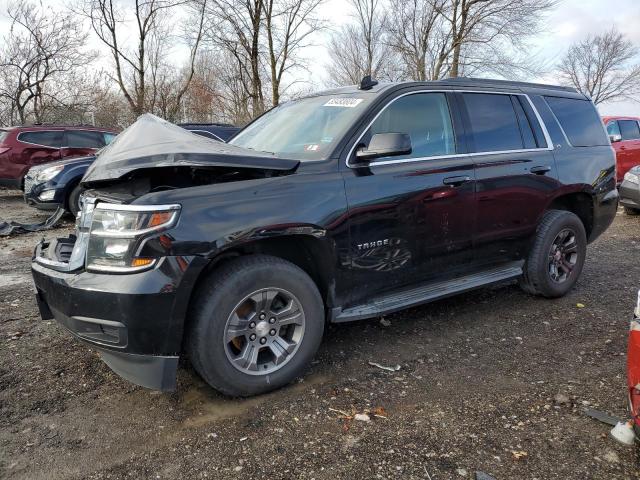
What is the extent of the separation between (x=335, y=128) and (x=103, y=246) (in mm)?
1644

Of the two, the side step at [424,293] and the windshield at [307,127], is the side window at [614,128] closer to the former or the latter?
the side step at [424,293]

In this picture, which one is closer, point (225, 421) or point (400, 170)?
point (225, 421)

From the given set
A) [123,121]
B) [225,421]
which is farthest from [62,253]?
[123,121]

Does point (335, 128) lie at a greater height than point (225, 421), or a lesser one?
greater

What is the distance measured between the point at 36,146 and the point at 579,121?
36.8ft

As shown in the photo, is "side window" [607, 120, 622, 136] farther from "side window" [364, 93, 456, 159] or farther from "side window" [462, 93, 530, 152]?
"side window" [364, 93, 456, 159]

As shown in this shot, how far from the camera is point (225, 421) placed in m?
2.58

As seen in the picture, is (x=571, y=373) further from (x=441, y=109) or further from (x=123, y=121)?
(x=123, y=121)

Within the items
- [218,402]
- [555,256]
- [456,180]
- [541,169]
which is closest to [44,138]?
[218,402]

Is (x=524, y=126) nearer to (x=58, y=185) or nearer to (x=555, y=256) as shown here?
(x=555, y=256)

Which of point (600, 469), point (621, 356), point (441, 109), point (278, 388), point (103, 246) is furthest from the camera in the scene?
point (441, 109)

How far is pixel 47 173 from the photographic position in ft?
26.9

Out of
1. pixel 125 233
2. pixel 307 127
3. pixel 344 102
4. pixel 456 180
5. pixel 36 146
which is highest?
pixel 36 146

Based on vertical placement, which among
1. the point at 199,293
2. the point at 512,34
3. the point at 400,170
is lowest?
the point at 199,293
